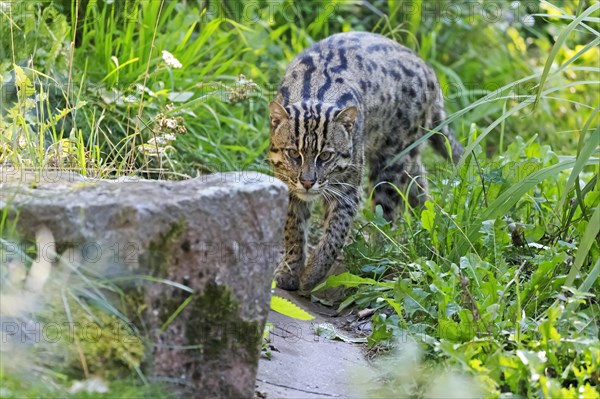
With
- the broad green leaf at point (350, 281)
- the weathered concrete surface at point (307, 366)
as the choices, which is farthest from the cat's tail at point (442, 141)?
the weathered concrete surface at point (307, 366)

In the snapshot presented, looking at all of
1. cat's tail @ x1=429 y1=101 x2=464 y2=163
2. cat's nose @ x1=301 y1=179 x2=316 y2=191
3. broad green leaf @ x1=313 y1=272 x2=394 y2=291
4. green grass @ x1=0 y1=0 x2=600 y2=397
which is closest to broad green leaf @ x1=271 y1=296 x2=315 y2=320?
green grass @ x1=0 y1=0 x2=600 y2=397

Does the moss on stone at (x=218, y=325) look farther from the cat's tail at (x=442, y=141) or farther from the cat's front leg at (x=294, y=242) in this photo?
the cat's tail at (x=442, y=141)

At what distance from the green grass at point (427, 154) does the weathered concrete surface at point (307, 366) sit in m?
0.19

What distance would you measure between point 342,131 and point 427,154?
3.16 metres

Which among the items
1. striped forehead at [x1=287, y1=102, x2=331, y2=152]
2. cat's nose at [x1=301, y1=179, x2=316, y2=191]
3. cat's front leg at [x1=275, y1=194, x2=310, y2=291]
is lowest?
cat's front leg at [x1=275, y1=194, x2=310, y2=291]

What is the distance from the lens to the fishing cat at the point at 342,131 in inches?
242

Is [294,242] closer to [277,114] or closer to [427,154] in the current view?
[277,114]

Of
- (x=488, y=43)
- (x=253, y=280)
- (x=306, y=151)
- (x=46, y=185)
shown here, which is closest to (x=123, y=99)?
(x=306, y=151)

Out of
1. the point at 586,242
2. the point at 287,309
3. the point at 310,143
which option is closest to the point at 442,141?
the point at 310,143

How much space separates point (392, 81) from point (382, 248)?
1.44 m

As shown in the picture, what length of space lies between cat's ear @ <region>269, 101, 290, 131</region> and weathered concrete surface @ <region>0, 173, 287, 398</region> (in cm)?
216

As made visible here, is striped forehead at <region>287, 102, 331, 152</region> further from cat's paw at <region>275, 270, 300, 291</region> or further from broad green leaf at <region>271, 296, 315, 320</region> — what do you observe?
broad green leaf at <region>271, 296, 315, 320</region>

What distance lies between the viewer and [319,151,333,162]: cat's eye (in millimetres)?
6164

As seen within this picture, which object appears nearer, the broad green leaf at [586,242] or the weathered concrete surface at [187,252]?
the weathered concrete surface at [187,252]
